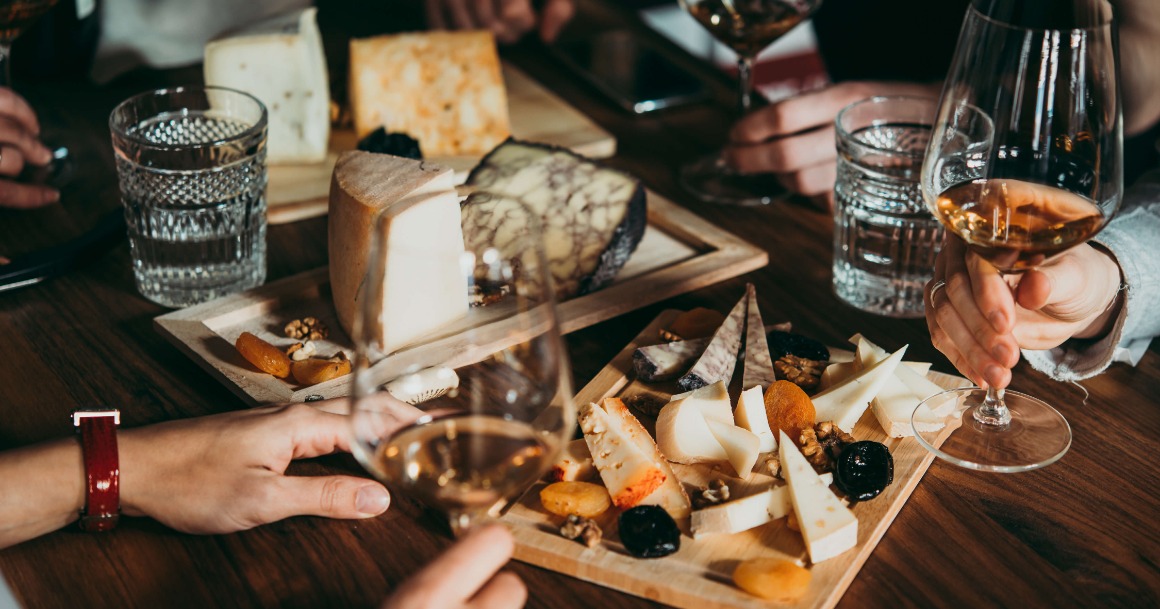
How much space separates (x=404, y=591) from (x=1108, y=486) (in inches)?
25.8

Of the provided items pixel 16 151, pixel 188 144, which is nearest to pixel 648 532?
pixel 188 144

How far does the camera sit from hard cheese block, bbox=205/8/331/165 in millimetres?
1572

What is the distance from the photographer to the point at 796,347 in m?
1.14

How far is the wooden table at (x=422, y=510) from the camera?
34.2 inches

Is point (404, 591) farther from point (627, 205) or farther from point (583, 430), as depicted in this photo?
point (627, 205)

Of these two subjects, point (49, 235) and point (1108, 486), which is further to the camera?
point (49, 235)

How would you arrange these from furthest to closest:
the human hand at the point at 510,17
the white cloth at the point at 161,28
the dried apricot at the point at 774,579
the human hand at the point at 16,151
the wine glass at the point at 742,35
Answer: the human hand at the point at 510,17 → the white cloth at the point at 161,28 → the wine glass at the point at 742,35 → the human hand at the point at 16,151 → the dried apricot at the point at 774,579

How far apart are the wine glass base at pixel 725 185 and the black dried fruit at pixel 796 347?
439mm

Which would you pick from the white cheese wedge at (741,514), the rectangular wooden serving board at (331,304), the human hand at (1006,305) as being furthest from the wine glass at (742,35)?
the white cheese wedge at (741,514)

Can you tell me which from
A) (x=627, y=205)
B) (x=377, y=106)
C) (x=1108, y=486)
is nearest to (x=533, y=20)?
(x=377, y=106)

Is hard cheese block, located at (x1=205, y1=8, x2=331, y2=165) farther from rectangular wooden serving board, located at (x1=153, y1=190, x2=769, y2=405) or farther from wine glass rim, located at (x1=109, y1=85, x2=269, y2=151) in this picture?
rectangular wooden serving board, located at (x1=153, y1=190, x2=769, y2=405)

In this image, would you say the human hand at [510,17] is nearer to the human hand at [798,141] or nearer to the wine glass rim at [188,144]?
the human hand at [798,141]

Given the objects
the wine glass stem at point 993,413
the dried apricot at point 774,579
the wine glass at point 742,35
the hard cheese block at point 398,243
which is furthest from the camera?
→ the wine glass at point 742,35

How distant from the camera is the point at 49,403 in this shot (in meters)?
1.10
